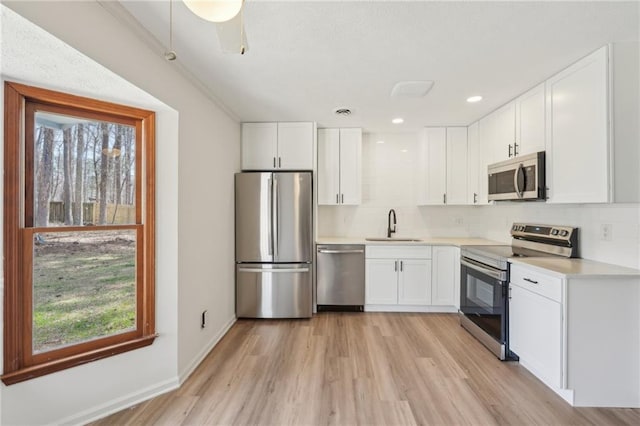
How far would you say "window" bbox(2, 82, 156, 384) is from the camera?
1.57 metres

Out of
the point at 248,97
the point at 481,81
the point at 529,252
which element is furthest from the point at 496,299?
the point at 248,97

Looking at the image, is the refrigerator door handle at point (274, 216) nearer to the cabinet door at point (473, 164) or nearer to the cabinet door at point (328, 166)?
the cabinet door at point (328, 166)

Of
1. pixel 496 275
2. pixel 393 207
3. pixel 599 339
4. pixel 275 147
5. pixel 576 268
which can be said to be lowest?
pixel 599 339

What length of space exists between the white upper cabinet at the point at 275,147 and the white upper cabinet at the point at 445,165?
157cm

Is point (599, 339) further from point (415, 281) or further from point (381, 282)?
point (381, 282)

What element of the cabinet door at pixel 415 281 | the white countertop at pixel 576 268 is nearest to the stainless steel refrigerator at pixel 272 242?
the cabinet door at pixel 415 281

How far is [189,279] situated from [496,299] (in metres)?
2.62

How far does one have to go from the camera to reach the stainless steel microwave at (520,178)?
94.3 inches

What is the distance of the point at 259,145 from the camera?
356cm

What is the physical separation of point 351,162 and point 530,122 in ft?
6.24

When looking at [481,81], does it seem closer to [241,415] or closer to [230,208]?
[230,208]

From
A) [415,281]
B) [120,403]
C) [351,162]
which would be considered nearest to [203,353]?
[120,403]

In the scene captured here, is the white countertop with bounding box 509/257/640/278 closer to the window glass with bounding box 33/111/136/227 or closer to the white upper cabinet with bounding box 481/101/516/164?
the white upper cabinet with bounding box 481/101/516/164

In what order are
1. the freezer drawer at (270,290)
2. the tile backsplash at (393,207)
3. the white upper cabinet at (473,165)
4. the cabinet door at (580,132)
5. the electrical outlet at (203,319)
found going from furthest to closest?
1. the tile backsplash at (393,207)
2. the white upper cabinet at (473,165)
3. the freezer drawer at (270,290)
4. the electrical outlet at (203,319)
5. the cabinet door at (580,132)
